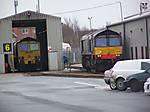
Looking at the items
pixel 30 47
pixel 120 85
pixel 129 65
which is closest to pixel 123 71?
pixel 129 65

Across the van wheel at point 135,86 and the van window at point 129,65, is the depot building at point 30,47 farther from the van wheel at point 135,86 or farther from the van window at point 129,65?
the van wheel at point 135,86

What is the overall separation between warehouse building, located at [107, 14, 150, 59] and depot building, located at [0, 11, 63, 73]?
24.5 feet

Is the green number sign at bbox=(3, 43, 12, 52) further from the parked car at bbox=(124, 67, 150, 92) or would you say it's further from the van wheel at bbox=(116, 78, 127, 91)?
the parked car at bbox=(124, 67, 150, 92)

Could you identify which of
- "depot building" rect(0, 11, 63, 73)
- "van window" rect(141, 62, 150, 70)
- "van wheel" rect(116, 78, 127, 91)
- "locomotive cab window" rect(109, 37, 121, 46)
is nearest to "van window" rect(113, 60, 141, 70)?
"van window" rect(141, 62, 150, 70)

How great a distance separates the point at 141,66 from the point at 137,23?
23.0 meters

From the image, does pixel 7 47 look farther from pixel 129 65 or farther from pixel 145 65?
pixel 145 65

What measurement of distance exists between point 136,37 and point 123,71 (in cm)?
2243

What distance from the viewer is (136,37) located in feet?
157

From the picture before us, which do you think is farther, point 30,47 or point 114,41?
point 30,47

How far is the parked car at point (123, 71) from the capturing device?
81.7 feet

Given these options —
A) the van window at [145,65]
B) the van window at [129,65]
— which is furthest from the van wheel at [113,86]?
the van window at [145,65]

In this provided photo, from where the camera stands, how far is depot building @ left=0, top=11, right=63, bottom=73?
183ft

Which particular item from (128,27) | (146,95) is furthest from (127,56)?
(146,95)

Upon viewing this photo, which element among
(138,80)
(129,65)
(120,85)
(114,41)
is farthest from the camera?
(114,41)
